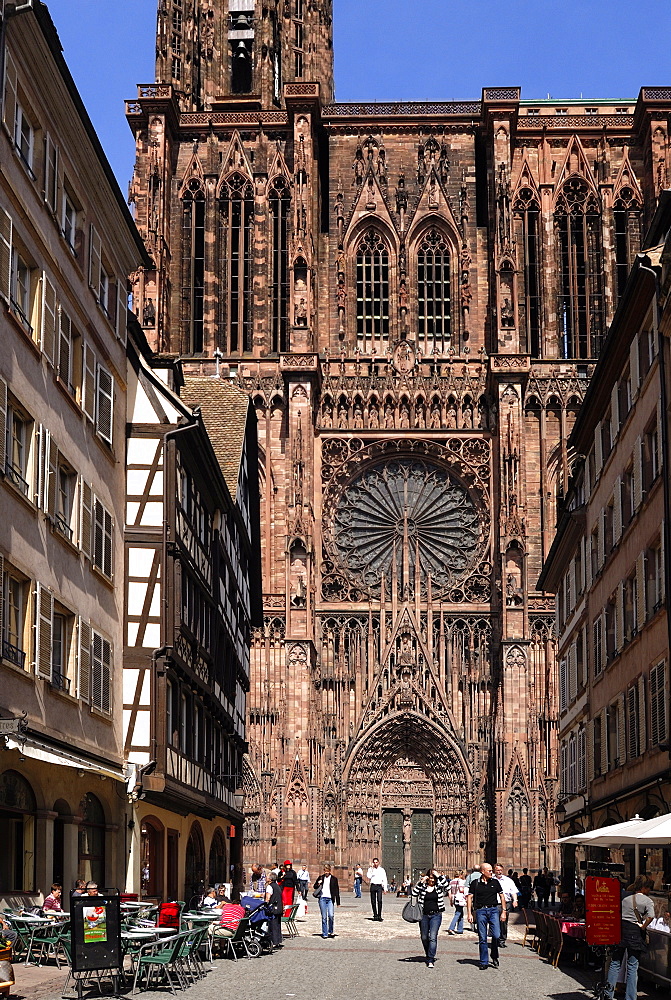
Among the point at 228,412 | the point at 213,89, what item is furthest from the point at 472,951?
the point at 213,89

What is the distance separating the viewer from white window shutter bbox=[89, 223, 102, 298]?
25.3 metres

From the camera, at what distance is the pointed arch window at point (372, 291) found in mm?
64562

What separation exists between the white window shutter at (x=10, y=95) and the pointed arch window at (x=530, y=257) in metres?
44.2

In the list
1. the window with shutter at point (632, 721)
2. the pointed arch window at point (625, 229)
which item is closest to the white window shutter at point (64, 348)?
the window with shutter at point (632, 721)

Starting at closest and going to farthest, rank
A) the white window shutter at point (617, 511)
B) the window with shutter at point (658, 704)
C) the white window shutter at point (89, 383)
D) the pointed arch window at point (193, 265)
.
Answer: the white window shutter at point (89, 383)
the window with shutter at point (658, 704)
the white window shutter at point (617, 511)
the pointed arch window at point (193, 265)

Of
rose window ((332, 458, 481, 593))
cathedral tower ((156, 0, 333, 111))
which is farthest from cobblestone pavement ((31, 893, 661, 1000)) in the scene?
cathedral tower ((156, 0, 333, 111))

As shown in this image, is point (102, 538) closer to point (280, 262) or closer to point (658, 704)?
point (658, 704)

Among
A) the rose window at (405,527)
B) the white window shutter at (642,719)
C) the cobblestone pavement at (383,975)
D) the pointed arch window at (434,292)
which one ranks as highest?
the pointed arch window at (434,292)

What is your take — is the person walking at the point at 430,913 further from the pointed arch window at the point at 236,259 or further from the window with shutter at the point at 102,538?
the pointed arch window at the point at 236,259

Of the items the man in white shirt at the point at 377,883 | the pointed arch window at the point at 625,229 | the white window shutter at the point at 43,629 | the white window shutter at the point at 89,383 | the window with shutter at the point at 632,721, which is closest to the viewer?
the white window shutter at the point at 43,629

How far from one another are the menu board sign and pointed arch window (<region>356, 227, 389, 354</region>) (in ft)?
161

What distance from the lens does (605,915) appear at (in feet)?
54.9

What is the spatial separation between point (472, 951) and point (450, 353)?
3959cm

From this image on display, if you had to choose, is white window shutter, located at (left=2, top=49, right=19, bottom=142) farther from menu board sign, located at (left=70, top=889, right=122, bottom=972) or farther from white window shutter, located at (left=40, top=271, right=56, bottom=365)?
menu board sign, located at (left=70, top=889, right=122, bottom=972)
